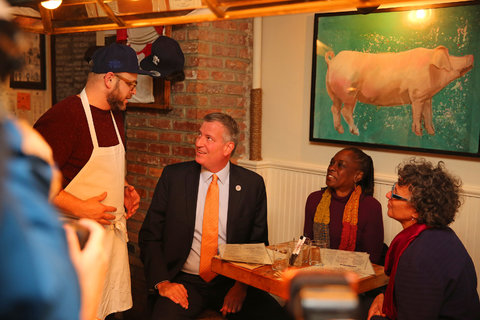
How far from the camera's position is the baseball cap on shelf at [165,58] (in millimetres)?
3717

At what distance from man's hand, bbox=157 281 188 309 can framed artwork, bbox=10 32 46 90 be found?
3.60m

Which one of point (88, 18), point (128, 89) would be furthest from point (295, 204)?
point (88, 18)

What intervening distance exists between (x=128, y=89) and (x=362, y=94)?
1.71 meters

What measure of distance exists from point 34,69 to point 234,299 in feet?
13.1

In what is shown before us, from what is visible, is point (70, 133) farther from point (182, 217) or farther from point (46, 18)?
point (182, 217)

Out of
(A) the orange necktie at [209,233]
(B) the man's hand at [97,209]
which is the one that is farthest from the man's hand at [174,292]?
(B) the man's hand at [97,209]

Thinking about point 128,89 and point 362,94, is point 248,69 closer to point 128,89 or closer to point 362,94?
point 362,94

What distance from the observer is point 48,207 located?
0.46m

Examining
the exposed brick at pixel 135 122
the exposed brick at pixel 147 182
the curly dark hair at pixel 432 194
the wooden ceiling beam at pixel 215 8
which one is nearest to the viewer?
the wooden ceiling beam at pixel 215 8

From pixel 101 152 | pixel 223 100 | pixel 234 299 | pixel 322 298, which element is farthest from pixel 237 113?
pixel 322 298

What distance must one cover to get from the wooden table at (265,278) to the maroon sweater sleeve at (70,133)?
93cm

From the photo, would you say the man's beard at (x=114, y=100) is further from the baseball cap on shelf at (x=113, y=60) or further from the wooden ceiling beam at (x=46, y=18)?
the wooden ceiling beam at (x=46, y=18)

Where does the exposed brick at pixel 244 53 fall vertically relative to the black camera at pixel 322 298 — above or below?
above

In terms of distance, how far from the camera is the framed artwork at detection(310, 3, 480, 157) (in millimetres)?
3096
